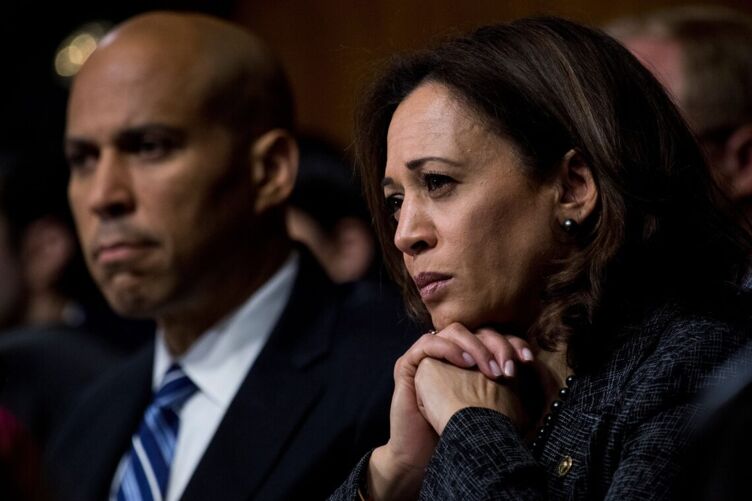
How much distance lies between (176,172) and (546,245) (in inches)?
47.7

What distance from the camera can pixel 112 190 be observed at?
3072 mm

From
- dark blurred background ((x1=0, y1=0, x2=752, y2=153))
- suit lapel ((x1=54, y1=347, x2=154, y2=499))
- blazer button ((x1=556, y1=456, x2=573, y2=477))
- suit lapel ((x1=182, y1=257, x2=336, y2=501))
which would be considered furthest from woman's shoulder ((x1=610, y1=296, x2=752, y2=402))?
suit lapel ((x1=54, y1=347, x2=154, y2=499))

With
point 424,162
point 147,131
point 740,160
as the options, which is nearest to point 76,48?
point 147,131

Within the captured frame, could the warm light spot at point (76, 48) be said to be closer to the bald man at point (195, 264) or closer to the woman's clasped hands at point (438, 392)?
the bald man at point (195, 264)

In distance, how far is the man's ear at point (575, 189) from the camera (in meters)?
2.11

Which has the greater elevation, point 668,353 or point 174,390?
point 174,390

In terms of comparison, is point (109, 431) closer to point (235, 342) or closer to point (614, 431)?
point (235, 342)

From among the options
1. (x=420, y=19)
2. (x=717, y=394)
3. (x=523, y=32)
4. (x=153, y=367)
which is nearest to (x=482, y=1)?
(x=420, y=19)

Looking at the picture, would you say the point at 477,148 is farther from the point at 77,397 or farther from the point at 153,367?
the point at 77,397

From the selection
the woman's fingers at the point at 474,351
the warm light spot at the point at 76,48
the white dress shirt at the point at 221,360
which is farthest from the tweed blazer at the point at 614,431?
the warm light spot at the point at 76,48

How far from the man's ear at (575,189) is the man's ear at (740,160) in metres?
1.17

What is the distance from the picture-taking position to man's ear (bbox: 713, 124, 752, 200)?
3.22 m

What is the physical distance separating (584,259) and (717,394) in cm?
100

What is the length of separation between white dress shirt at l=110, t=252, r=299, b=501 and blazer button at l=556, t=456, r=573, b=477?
1.11 metres
